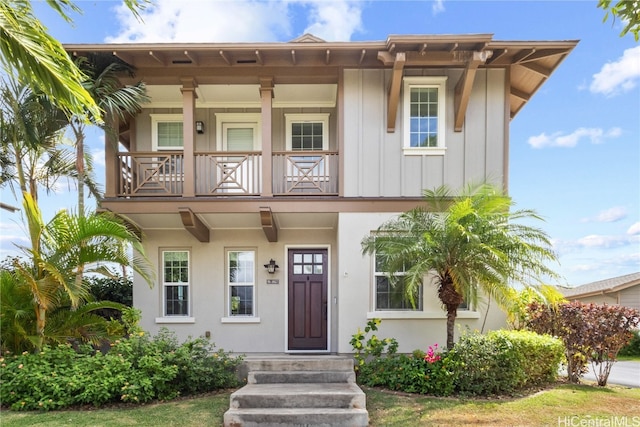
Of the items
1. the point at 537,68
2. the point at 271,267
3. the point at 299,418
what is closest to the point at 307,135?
the point at 271,267

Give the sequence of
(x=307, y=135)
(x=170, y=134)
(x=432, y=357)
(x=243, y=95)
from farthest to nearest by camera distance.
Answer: (x=307, y=135)
(x=170, y=134)
(x=243, y=95)
(x=432, y=357)

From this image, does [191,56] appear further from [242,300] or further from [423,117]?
[242,300]

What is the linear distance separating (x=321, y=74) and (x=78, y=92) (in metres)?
5.00

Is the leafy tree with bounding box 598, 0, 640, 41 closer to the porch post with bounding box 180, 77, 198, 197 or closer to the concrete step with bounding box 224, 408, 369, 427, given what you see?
the concrete step with bounding box 224, 408, 369, 427

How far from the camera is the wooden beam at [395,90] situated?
734 centimetres

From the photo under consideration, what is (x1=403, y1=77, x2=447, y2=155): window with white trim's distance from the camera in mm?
8023

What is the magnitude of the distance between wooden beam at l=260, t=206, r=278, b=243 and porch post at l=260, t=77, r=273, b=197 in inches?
13.9

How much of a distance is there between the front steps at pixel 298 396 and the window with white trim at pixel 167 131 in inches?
212

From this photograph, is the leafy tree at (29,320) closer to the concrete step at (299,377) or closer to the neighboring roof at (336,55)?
the concrete step at (299,377)

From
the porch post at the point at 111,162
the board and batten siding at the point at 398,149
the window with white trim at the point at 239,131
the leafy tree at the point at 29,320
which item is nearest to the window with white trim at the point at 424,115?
the board and batten siding at the point at 398,149

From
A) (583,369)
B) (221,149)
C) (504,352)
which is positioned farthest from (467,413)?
(221,149)

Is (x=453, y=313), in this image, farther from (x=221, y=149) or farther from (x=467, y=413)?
(x=221, y=149)

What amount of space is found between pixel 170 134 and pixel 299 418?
22.7ft

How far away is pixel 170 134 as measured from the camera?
923 cm
